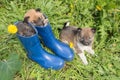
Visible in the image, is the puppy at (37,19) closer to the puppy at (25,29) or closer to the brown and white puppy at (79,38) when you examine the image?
the puppy at (25,29)

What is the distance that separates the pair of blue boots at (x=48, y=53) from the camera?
8.36 feet

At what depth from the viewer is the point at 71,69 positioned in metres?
2.79

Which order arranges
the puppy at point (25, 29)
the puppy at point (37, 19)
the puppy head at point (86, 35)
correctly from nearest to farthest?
1. the puppy at point (25, 29)
2. the puppy at point (37, 19)
3. the puppy head at point (86, 35)

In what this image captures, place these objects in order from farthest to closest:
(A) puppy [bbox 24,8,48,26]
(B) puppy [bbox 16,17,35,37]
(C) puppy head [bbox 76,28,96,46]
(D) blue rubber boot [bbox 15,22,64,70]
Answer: (C) puppy head [bbox 76,28,96,46]
(D) blue rubber boot [bbox 15,22,64,70]
(A) puppy [bbox 24,8,48,26]
(B) puppy [bbox 16,17,35,37]

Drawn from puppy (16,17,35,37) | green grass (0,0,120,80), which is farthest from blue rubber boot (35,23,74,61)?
puppy (16,17,35,37)

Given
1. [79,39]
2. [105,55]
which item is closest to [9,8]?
[79,39]

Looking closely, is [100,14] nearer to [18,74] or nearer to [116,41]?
[116,41]

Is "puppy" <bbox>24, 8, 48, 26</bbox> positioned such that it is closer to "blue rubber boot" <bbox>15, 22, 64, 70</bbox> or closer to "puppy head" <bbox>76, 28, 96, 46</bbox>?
"blue rubber boot" <bbox>15, 22, 64, 70</bbox>

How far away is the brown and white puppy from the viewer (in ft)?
9.03

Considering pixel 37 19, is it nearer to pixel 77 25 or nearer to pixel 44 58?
pixel 44 58

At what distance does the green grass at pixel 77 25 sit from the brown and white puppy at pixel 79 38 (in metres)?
0.06

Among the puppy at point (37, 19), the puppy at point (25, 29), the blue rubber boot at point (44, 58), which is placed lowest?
the blue rubber boot at point (44, 58)

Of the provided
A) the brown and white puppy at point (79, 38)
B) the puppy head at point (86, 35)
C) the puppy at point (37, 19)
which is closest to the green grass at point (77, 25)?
the brown and white puppy at point (79, 38)

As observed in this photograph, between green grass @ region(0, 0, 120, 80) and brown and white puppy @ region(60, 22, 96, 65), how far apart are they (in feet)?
0.20
